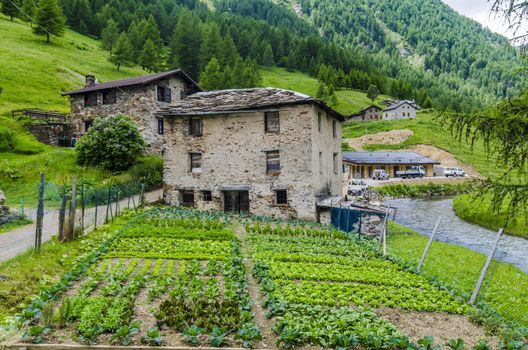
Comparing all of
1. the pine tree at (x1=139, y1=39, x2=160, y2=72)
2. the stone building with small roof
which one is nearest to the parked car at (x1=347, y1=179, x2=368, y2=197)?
the stone building with small roof

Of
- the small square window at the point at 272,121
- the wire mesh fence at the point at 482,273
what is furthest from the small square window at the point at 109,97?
the wire mesh fence at the point at 482,273

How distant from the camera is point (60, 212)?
16281mm

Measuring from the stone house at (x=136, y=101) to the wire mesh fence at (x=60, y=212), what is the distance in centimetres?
861

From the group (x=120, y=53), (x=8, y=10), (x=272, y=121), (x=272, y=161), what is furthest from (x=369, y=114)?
(x=8, y=10)

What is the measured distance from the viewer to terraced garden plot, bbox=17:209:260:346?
8.97m

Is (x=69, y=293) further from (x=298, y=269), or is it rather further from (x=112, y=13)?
(x=112, y=13)

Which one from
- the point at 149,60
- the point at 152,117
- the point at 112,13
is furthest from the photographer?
the point at 112,13

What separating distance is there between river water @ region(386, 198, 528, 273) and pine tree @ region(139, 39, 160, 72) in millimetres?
66003

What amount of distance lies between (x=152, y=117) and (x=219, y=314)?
3201 cm

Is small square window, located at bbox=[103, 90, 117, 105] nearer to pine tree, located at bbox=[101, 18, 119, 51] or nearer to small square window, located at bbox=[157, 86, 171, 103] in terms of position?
small square window, located at bbox=[157, 86, 171, 103]

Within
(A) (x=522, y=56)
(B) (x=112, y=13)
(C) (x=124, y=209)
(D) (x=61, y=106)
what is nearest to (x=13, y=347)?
(A) (x=522, y=56)

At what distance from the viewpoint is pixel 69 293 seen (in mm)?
11688

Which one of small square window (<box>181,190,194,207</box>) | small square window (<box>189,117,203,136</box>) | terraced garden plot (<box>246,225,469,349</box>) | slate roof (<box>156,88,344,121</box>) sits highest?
slate roof (<box>156,88,344,121</box>)

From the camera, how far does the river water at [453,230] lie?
2278 centimetres
